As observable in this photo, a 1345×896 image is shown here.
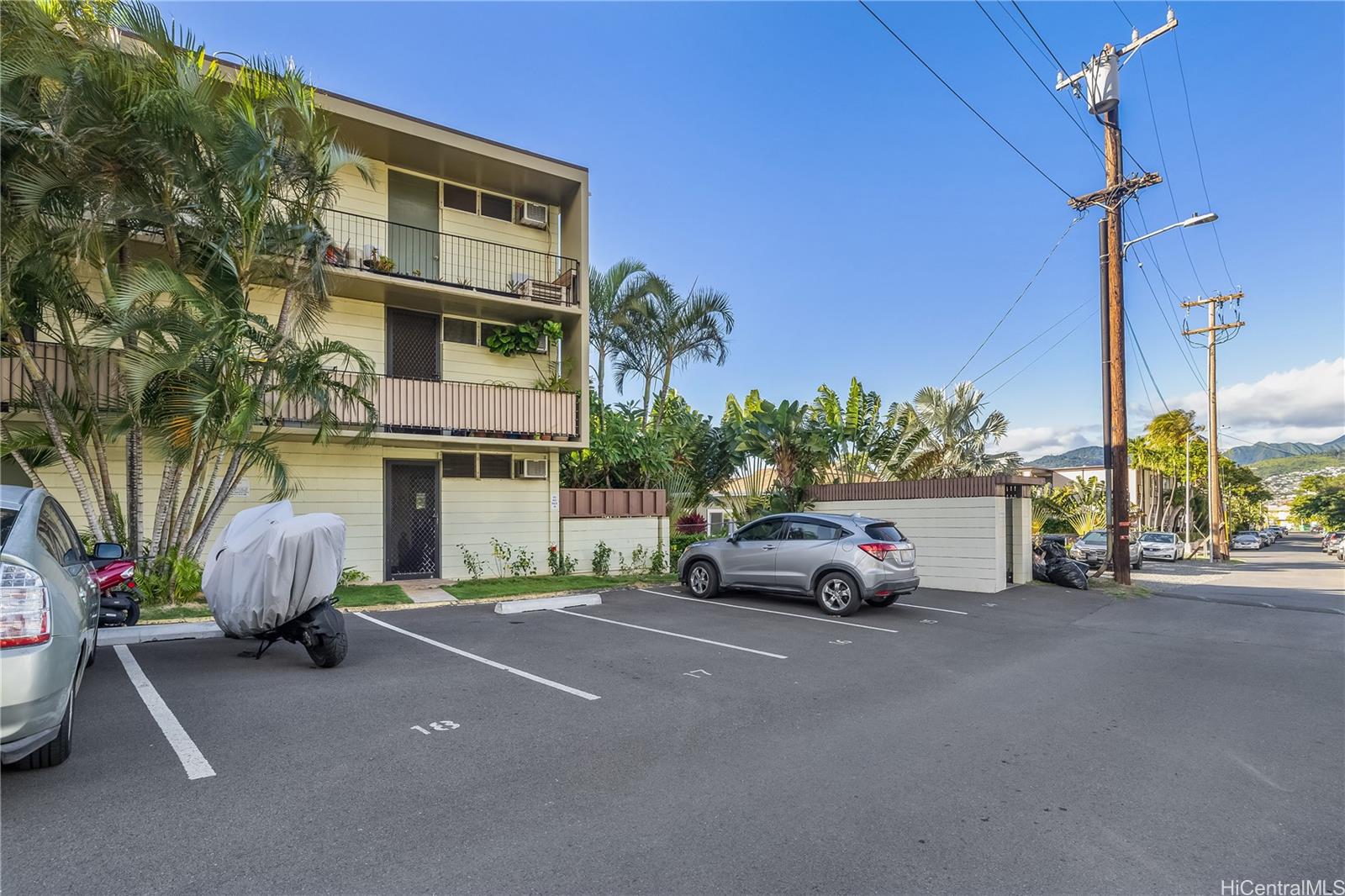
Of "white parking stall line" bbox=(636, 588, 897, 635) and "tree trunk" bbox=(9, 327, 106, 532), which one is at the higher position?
"tree trunk" bbox=(9, 327, 106, 532)

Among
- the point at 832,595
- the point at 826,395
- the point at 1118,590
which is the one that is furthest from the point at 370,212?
the point at 1118,590

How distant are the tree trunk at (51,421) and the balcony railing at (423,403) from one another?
0.37 m

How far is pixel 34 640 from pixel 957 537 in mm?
15064

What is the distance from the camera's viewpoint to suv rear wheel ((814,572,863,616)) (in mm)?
10906

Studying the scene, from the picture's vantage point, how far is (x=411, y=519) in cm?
1448

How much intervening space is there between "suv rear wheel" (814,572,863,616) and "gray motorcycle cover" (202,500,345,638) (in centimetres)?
733

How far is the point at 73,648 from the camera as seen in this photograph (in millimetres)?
3945

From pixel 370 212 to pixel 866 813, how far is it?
15005 mm

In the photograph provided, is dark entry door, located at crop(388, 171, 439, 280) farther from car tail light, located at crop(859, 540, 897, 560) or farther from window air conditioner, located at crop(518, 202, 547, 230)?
car tail light, located at crop(859, 540, 897, 560)

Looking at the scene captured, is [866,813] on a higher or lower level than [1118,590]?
higher

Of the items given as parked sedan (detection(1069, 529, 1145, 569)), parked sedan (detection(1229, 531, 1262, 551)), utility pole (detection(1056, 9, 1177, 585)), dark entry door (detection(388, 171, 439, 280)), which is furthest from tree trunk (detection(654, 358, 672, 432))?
parked sedan (detection(1229, 531, 1262, 551))

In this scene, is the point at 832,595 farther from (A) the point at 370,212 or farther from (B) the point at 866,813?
(A) the point at 370,212

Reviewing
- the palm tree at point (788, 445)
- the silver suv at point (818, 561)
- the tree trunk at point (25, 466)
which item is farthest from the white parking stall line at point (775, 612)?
the tree trunk at point (25, 466)

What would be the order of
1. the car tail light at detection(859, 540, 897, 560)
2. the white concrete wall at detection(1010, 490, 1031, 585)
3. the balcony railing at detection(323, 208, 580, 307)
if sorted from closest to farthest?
the car tail light at detection(859, 540, 897, 560)
the balcony railing at detection(323, 208, 580, 307)
the white concrete wall at detection(1010, 490, 1031, 585)
